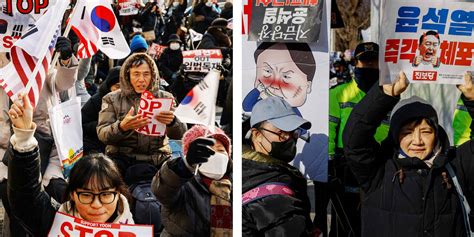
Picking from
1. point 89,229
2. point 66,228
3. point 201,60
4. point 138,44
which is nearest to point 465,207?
point 201,60

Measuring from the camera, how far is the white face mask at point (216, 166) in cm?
405

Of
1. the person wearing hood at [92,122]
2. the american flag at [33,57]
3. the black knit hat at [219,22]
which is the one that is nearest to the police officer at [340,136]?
the black knit hat at [219,22]

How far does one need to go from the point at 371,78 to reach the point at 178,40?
40.2 inches

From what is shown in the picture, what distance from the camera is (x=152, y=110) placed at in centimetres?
420

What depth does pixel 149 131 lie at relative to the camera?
4.20 m

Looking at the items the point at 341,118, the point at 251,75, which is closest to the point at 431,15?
the point at 341,118

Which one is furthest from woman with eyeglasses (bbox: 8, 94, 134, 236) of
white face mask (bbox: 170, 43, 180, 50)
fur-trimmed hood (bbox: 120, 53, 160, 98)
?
white face mask (bbox: 170, 43, 180, 50)

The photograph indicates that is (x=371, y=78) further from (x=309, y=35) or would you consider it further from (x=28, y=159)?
(x=28, y=159)

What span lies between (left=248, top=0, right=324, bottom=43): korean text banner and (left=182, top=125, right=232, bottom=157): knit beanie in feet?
1.68

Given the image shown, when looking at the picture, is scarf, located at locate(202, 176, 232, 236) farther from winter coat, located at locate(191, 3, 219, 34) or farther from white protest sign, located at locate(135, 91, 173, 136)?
winter coat, located at locate(191, 3, 219, 34)

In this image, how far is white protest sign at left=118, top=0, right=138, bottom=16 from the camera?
4188 mm

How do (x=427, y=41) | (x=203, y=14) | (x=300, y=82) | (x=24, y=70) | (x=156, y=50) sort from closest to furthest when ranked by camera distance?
(x=427, y=41) → (x=300, y=82) → (x=203, y=14) → (x=156, y=50) → (x=24, y=70)

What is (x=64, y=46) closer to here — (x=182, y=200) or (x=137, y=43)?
(x=137, y=43)

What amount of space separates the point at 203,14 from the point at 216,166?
30.5 inches
